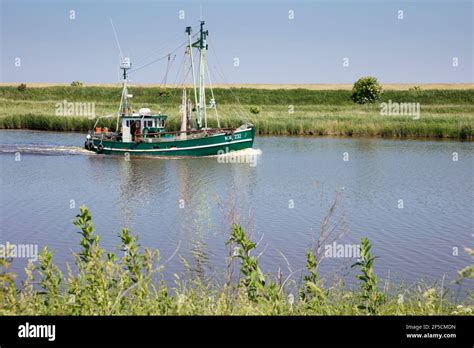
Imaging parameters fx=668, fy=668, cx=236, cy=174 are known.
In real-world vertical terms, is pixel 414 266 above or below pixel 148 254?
below

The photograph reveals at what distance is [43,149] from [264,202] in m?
22.7

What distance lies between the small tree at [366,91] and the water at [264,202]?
5152 cm

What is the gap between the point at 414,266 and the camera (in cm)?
1434

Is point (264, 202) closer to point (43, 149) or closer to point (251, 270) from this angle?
point (251, 270)

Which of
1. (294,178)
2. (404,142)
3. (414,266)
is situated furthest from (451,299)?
(404,142)

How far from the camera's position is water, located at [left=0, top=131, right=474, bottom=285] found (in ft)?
49.8

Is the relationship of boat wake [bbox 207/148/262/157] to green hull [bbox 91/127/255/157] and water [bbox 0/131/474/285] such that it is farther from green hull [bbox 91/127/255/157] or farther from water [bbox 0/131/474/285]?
water [bbox 0/131/474/285]

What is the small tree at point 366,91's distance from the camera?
94188 millimetres

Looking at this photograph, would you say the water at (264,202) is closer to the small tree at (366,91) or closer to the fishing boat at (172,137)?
the fishing boat at (172,137)

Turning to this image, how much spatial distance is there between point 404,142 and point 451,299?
1581 inches

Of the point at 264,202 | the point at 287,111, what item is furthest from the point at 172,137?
the point at 287,111

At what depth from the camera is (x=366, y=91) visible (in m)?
94.3

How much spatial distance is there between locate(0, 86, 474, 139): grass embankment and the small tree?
56.7 inches

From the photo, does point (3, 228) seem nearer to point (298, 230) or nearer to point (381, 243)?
point (298, 230)
